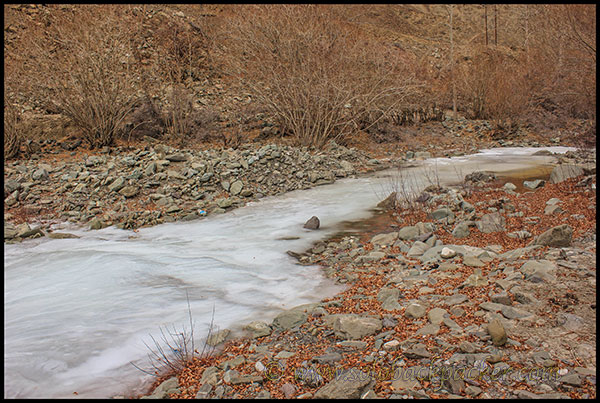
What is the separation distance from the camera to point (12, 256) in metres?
5.74

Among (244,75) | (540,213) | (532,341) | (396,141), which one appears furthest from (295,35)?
(532,341)

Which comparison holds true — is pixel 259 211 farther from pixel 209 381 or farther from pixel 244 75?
pixel 244 75

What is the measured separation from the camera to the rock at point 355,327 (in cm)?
303

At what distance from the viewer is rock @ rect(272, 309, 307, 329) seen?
3385 mm

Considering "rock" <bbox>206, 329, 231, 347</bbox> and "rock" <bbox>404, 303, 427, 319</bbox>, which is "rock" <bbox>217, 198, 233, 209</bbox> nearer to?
"rock" <bbox>206, 329, 231, 347</bbox>

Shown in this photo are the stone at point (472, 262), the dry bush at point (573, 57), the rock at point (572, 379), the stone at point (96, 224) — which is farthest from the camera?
the dry bush at point (573, 57)

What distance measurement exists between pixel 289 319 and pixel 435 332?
3.65 feet

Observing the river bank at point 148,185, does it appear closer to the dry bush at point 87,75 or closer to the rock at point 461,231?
the dry bush at point 87,75

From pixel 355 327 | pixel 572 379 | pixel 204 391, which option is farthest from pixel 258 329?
pixel 572 379

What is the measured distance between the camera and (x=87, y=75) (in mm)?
12352

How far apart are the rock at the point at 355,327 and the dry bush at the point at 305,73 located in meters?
10.3

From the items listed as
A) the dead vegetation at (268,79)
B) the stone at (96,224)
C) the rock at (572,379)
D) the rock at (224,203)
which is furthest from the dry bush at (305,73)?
the rock at (572,379)

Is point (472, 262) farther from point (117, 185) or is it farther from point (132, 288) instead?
point (117, 185)

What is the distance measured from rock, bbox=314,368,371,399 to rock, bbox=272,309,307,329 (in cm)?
94
